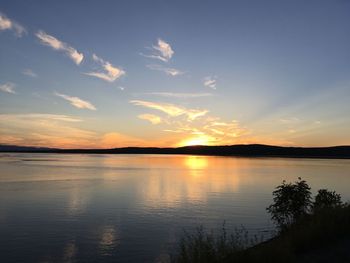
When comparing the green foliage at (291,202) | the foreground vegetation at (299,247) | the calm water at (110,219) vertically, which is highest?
the green foliage at (291,202)

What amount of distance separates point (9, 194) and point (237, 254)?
40.5 m

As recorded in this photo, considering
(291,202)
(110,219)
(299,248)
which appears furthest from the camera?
(110,219)

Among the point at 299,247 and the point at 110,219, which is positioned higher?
the point at 299,247

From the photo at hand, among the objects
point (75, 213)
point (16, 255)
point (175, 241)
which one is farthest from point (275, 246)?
point (75, 213)

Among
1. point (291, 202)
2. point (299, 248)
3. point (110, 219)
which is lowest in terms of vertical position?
point (110, 219)

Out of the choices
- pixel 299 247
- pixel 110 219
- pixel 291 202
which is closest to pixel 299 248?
pixel 299 247

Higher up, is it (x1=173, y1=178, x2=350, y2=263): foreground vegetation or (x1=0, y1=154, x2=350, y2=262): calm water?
(x1=173, y1=178, x2=350, y2=263): foreground vegetation

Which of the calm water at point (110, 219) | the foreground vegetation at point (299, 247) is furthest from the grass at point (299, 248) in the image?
the calm water at point (110, 219)

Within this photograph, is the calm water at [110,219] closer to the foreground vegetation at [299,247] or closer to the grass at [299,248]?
the foreground vegetation at [299,247]

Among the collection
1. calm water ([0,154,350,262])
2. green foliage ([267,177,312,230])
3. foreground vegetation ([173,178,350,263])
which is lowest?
calm water ([0,154,350,262])

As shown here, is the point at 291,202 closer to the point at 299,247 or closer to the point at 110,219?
the point at 299,247

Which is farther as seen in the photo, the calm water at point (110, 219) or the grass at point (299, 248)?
the calm water at point (110, 219)

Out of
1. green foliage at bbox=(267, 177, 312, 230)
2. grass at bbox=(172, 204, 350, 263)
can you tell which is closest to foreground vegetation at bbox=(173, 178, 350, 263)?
grass at bbox=(172, 204, 350, 263)

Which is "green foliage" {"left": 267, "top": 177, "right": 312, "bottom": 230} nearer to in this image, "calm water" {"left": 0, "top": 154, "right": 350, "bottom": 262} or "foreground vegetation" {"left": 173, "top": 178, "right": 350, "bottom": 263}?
"calm water" {"left": 0, "top": 154, "right": 350, "bottom": 262}
